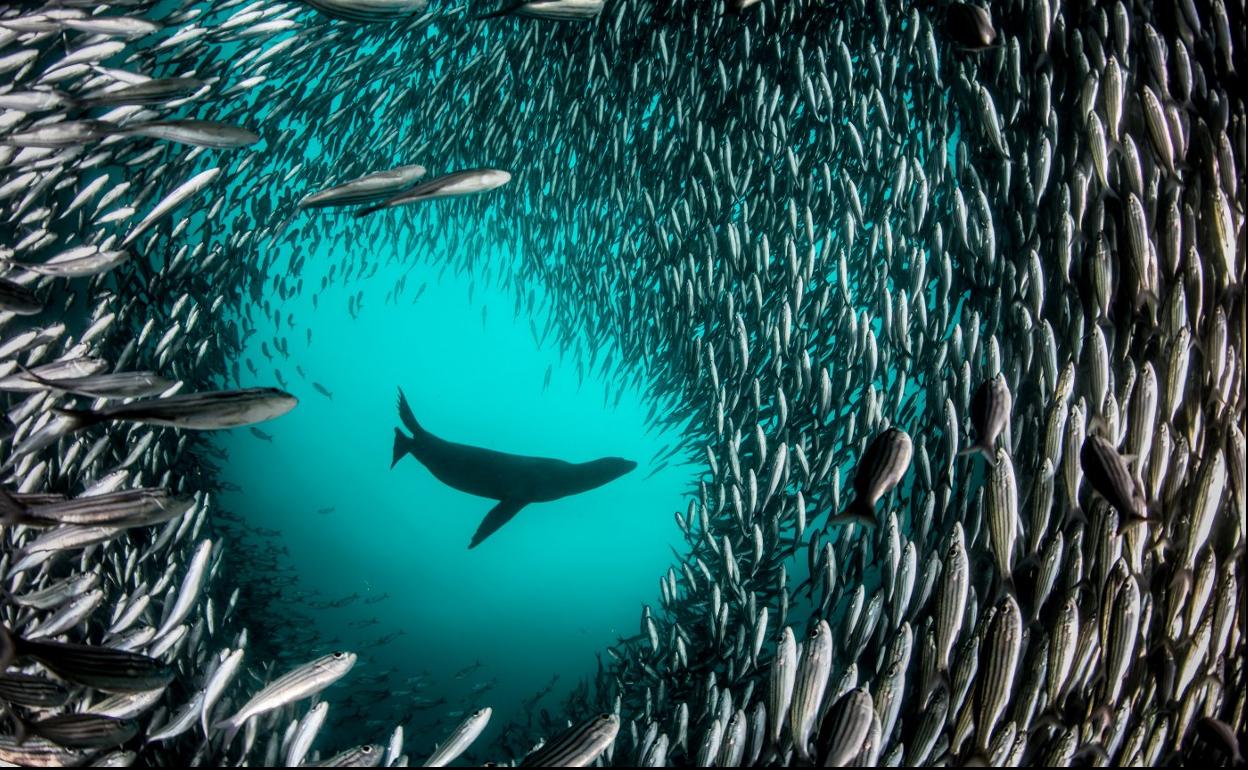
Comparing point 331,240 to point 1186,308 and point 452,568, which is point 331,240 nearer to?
point 1186,308

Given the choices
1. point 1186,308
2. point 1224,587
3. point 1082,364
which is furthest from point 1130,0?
point 1224,587

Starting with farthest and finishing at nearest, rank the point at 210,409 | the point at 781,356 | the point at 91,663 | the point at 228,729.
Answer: the point at 781,356 → the point at 228,729 → the point at 210,409 → the point at 91,663

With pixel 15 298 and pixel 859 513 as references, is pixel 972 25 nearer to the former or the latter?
pixel 859 513

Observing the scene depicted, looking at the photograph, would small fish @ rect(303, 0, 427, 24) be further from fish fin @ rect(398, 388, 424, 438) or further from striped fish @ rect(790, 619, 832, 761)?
fish fin @ rect(398, 388, 424, 438)

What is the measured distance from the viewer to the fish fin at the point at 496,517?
8.98 m

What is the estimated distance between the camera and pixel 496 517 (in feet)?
30.7

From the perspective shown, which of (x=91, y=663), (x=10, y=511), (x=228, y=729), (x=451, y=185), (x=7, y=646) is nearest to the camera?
(x=7, y=646)

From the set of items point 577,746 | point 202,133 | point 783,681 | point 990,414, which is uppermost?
point 202,133

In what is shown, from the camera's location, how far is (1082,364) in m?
3.50

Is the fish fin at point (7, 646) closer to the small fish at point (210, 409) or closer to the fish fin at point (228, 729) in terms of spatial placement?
the small fish at point (210, 409)

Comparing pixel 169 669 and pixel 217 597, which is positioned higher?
pixel 169 669

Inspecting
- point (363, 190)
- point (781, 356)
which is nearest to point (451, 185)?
point (363, 190)

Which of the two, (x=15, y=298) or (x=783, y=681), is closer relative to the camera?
(x=783, y=681)

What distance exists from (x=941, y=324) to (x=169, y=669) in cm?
472
